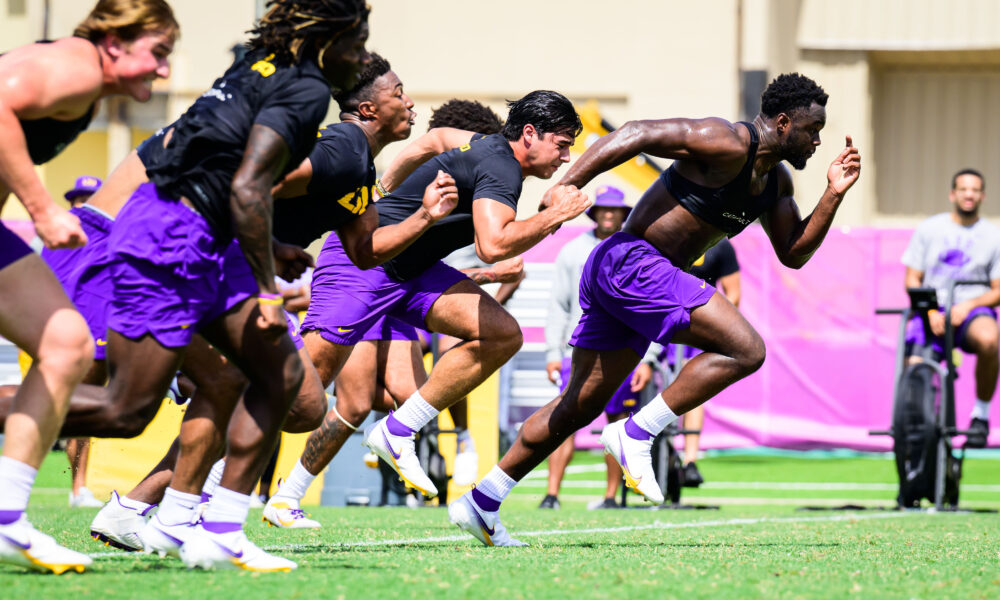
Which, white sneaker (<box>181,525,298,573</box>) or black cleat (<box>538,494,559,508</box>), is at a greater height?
white sneaker (<box>181,525,298,573</box>)

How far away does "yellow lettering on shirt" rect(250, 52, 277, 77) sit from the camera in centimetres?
460

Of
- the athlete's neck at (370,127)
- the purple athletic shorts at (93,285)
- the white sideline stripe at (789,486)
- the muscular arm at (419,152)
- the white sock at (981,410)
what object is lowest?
the white sideline stripe at (789,486)

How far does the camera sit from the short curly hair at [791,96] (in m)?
6.46

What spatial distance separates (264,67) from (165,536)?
168 cm

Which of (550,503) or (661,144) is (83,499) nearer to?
(550,503)

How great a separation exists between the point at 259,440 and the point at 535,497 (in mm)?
7985

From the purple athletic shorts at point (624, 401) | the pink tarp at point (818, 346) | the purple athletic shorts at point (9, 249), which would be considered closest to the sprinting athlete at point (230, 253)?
the purple athletic shorts at point (9, 249)

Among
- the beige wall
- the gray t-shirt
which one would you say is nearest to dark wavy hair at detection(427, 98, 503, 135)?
the gray t-shirt

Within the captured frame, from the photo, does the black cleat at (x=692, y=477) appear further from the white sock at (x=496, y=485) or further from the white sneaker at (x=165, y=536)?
the white sneaker at (x=165, y=536)

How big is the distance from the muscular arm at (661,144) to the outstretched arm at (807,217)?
537mm

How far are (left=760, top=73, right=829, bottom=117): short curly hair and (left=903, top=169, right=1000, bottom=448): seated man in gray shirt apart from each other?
459 centimetres

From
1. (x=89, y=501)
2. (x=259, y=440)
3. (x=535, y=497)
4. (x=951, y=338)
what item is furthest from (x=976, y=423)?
(x=259, y=440)

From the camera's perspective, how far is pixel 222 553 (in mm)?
4453

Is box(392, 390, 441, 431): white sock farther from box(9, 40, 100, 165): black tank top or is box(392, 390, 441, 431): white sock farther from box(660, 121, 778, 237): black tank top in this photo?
box(9, 40, 100, 165): black tank top
